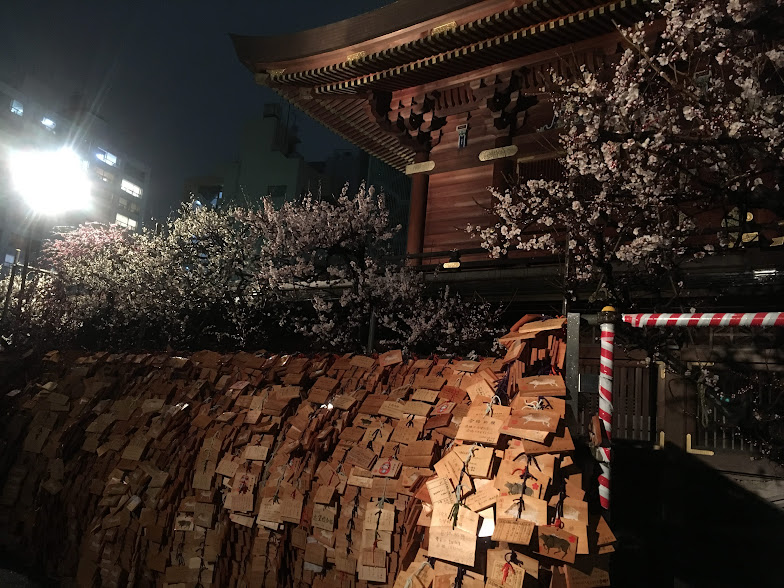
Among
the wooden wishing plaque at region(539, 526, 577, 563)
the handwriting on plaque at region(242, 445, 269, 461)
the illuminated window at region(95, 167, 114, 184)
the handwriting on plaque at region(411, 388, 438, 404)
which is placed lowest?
the wooden wishing plaque at region(539, 526, 577, 563)

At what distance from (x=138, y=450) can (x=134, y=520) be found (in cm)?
99

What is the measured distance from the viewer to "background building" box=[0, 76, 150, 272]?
48.6 meters

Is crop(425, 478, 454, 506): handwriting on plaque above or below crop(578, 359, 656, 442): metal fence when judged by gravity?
below

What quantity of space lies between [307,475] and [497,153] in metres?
9.09

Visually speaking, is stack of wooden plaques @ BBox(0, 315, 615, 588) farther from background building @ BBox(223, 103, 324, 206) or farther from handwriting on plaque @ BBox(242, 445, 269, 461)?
background building @ BBox(223, 103, 324, 206)

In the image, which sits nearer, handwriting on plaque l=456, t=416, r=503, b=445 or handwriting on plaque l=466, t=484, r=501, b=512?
handwriting on plaque l=466, t=484, r=501, b=512

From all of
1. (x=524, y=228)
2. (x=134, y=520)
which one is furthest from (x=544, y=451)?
(x=524, y=228)

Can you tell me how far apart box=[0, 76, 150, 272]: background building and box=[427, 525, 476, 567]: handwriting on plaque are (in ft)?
148

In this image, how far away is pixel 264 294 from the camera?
13516 millimetres

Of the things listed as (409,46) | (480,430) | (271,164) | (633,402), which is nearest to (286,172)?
(271,164)

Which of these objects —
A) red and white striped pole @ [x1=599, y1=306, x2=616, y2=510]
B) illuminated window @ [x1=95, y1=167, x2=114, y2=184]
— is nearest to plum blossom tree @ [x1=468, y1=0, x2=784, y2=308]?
red and white striped pole @ [x1=599, y1=306, x2=616, y2=510]

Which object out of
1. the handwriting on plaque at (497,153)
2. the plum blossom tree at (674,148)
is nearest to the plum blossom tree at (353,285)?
the plum blossom tree at (674,148)

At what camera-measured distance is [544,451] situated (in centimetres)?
499

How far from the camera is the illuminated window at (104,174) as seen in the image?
60.4 meters
